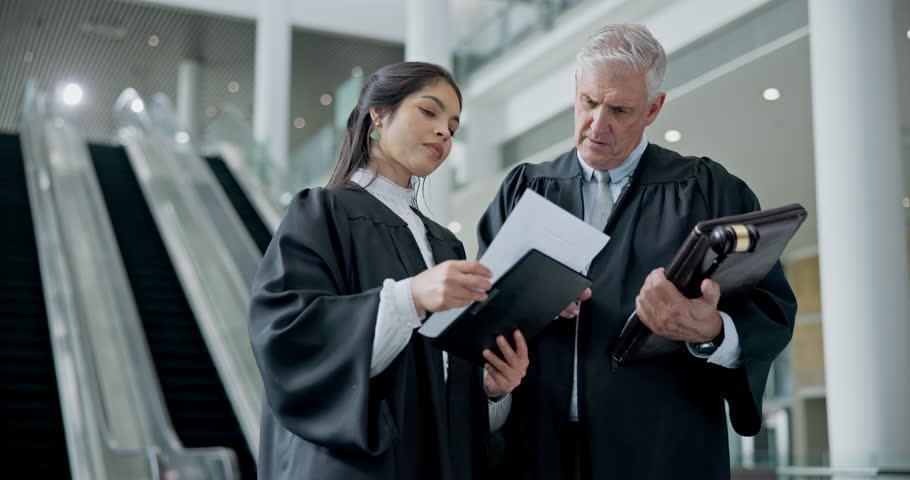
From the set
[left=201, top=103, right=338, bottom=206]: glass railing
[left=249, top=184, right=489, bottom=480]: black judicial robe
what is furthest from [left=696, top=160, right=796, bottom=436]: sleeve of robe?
[left=201, top=103, right=338, bottom=206]: glass railing

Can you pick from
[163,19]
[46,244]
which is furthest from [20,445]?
[163,19]

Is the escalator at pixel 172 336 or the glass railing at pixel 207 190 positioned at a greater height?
the glass railing at pixel 207 190

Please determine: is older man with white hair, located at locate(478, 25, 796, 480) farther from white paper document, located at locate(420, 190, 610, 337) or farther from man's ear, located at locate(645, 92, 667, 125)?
white paper document, located at locate(420, 190, 610, 337)

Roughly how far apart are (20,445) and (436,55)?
6.03 meters

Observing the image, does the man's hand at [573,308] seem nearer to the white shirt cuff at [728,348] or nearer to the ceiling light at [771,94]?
the white shirt cuff at [728,348]

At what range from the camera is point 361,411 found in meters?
2.06

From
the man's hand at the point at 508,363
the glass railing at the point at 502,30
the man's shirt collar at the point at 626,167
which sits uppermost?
the glass railing at the point at 502,30

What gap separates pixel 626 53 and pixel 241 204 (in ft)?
38.8

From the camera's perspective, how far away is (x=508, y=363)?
7.68ft

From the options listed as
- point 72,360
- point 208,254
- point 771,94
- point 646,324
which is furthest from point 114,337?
point 646,324

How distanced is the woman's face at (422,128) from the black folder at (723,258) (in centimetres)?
64

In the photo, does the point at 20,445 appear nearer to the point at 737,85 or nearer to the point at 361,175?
the point at 361,175

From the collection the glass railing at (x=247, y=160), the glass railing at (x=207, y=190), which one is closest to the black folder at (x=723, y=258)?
the glass railing at (x=207, y=190)

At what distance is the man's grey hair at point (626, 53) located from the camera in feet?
8.30
